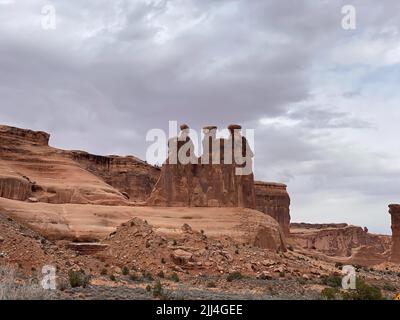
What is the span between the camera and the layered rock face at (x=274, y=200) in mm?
80875

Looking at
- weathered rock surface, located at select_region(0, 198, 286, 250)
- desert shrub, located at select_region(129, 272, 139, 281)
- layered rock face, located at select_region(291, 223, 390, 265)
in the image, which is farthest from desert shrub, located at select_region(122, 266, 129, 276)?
layered rock face, located at select_region(291, 223, 390, 265)

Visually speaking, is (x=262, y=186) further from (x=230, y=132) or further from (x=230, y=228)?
(x=230, y=228)

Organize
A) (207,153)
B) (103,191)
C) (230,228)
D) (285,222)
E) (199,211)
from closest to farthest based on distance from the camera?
1. (230,228)
2. (199,211)
3. (207,153)
4. (103,191)
5. (285,222)

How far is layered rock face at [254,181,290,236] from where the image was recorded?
8088cm

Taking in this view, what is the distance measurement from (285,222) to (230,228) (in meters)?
45.4

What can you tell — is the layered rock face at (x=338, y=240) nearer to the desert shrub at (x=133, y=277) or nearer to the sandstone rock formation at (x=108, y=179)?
the sandstone rock formation at (x=108, y=179)

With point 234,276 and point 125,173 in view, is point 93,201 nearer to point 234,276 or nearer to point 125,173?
point 234,276

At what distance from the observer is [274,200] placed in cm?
8275

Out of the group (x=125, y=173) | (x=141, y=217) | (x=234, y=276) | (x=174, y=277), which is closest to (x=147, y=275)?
(x=174, y=277)

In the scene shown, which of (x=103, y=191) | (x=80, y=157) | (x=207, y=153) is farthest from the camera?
(x=80, y=157)

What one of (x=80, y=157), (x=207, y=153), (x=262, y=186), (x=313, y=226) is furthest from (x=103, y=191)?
(x=313, y=226)

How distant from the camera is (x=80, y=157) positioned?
71.2m

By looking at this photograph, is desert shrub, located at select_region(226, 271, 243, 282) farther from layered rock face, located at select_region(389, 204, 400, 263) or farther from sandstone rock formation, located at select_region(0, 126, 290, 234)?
layered rock face, located at select_region(389, 204, 400, 263)

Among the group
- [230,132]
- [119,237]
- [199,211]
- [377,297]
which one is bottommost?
[377,297]
